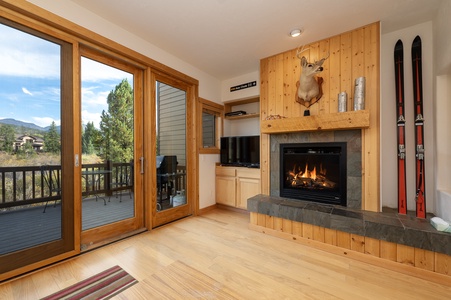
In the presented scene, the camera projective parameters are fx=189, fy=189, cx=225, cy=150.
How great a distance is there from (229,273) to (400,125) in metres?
2.85

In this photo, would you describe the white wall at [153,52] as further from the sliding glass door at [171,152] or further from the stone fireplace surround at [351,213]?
the stone fireplace surround at [351,213]

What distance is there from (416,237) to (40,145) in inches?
155

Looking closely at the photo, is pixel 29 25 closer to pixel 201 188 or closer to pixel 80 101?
pixel 80 101

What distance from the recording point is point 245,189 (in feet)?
11.9

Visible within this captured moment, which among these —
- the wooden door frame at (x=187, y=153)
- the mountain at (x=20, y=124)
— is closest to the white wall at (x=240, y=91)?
the wooden door frame at (x=187, y=153)

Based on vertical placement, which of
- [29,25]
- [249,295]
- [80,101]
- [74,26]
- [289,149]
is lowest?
[249,295]

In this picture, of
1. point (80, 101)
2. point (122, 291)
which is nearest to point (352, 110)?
point (122, 291)

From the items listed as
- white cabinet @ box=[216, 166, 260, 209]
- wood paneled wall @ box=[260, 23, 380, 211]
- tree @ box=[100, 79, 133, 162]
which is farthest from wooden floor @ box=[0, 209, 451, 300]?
tree @ box=[100, 79, 133, 162]

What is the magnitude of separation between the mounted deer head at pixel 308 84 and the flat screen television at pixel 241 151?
3.72ft

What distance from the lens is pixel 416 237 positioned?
6.12 feet

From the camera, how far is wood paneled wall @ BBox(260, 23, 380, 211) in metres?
2.41

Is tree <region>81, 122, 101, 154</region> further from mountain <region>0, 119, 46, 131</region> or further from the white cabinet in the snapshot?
the white cabinet

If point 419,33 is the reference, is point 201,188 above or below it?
below

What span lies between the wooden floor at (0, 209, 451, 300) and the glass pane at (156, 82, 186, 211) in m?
0.83
